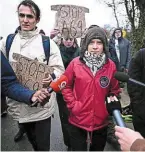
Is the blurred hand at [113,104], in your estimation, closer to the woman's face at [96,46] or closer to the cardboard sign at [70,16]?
the woman's face at [96,46]

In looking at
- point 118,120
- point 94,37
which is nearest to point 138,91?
point 94,37

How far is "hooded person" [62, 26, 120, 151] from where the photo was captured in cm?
305

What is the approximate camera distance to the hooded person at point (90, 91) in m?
3.05

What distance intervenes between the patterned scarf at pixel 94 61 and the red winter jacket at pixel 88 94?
3 cm

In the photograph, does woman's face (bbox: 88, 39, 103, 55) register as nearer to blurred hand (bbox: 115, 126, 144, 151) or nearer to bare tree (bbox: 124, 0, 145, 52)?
blurred hand (bbox: 115, 126, 144, 151)

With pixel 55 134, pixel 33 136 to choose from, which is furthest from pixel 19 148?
pixel 33 136

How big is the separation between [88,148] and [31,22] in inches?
51.6

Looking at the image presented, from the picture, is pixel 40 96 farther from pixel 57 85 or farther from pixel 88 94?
pixel 88 94

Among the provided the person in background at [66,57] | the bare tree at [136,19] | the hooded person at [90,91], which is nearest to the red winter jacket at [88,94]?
the hooded person at [90,91]

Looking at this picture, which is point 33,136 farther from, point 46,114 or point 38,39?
point 38,39

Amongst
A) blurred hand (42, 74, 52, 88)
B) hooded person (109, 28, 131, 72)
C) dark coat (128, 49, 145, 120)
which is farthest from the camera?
hooded person (109, 28, 131, 72)

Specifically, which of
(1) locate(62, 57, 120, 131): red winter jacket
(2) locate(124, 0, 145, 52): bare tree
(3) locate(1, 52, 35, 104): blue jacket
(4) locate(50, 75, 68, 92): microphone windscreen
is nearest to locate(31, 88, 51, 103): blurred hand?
(3) locate(1, 52, 35, 104): blue jacket

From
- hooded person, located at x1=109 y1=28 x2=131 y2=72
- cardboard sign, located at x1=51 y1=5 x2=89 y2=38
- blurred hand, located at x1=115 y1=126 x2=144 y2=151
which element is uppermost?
cardboard sign, located at x1=51 y1=5 x2=89 y2=38

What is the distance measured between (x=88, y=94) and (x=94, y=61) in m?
0.32
